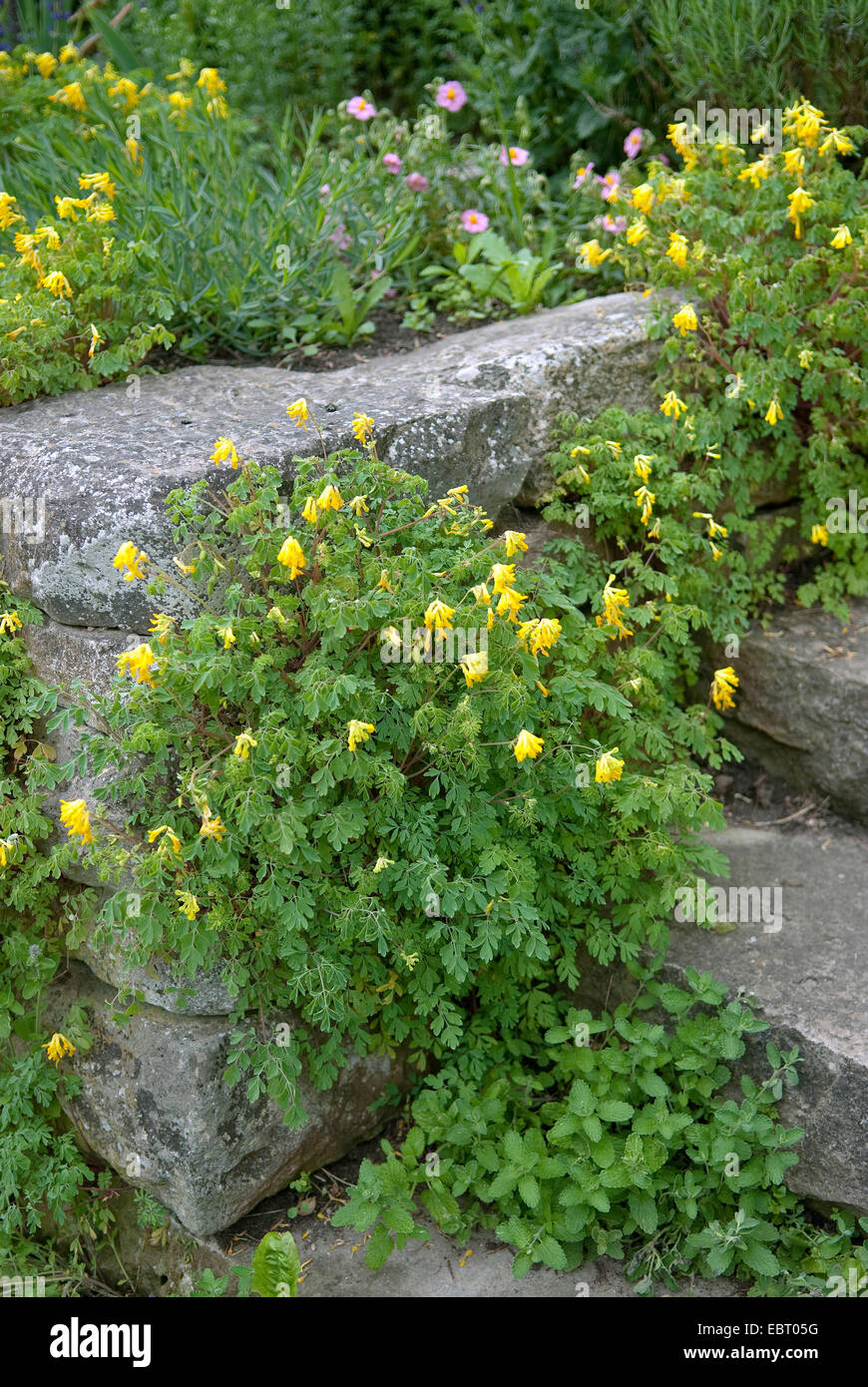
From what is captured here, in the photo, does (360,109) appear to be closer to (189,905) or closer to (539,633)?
(539,633)

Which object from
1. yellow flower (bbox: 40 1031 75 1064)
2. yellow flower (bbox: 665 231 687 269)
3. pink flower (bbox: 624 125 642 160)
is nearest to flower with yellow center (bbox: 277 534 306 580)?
yellow flower (bbox: 40 1031 75 1064)

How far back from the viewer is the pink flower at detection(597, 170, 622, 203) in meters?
3.68

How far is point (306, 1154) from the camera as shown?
2.89 m

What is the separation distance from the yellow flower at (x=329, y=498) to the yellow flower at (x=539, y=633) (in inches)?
19.5

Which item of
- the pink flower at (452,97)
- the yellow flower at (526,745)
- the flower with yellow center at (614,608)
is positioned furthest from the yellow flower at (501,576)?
the pink flower at (452,97)

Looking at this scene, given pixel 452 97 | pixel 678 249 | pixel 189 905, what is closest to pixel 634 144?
pixel 452 97

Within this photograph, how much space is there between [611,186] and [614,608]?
203cm

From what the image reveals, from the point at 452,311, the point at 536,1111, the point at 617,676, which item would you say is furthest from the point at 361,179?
the point at 536,1111

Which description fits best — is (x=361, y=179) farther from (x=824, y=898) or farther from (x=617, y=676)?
(x=824, y=898)

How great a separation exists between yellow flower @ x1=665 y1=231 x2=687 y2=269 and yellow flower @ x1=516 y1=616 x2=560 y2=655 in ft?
4.64

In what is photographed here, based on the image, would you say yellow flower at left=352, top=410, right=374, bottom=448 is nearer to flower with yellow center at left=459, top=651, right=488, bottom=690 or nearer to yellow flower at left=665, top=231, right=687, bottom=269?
flower with yellow center at left=459, top=651, right=488, bottom=690

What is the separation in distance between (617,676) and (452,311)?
1771 mm

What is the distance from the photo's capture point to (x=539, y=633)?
8.16 ft

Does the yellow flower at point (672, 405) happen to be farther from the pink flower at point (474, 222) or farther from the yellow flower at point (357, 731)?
the yellow flower at point (357, 731)
